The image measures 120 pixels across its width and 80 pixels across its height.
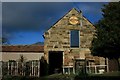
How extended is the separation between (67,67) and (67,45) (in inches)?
124

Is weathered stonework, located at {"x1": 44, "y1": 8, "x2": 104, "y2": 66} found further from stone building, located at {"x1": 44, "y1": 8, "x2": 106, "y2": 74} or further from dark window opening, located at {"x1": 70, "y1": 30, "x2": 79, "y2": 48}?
dark window opening, located at {"x1": 70, "y1": 30, "x2": 79, "y2": 48}

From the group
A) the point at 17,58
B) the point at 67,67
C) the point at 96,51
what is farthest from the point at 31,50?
the point at 96,51

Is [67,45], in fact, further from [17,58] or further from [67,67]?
Result: [17,58]

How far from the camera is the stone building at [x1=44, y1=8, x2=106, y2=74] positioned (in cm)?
4625

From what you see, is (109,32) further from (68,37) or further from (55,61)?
(55,61)

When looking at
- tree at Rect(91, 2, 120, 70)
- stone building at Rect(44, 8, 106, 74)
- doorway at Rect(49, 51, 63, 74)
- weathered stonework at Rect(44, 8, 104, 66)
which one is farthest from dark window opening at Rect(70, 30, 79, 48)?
tree at Rect(91, 2, 120, 70)

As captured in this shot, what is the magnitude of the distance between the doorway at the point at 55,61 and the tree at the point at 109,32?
63.5ft

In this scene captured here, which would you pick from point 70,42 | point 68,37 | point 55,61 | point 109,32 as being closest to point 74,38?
point 70,42

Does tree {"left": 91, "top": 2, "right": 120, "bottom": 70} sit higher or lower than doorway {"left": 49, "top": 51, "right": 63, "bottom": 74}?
higher

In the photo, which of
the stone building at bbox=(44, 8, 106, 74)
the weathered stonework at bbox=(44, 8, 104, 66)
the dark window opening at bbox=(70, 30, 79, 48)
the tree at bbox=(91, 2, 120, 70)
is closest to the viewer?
the tree at bbox=(91, 2, 120, 70)

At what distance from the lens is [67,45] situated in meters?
46.6

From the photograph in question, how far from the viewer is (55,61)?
47.7m

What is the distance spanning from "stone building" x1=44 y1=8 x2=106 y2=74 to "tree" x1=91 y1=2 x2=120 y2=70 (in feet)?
60.6

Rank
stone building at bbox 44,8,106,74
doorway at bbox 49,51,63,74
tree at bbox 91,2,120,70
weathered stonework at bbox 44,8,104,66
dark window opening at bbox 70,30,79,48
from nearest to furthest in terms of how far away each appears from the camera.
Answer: tree at bbox 91,2,120,70
stone building at bbox 44,8,106,74
weathered stonework at bbox 44,8,104,66
doorway at bbox 49,51,63,74
dark window opening at bbox 70,30,79,48
